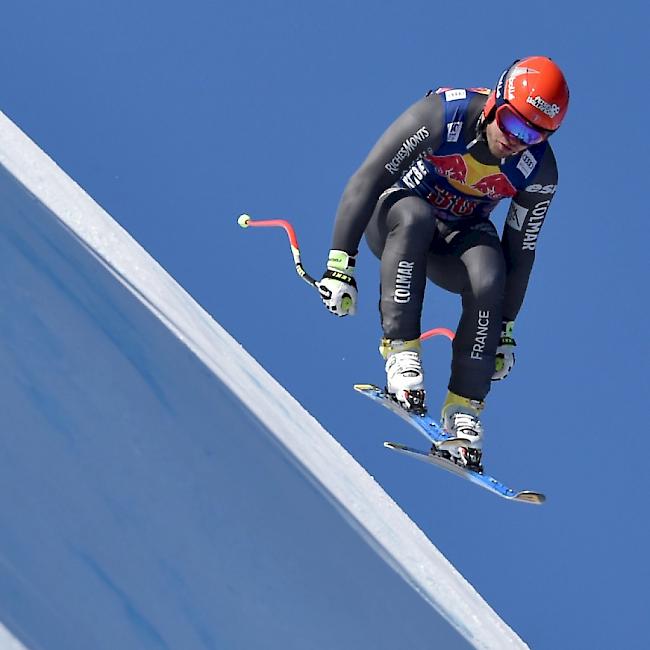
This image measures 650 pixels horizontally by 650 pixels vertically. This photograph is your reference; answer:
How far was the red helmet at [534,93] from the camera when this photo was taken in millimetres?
4254

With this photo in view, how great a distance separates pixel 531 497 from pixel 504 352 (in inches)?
25.7

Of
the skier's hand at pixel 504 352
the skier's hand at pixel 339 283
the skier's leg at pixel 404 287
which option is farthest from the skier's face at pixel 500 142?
the skier's hand at pixel 504 352

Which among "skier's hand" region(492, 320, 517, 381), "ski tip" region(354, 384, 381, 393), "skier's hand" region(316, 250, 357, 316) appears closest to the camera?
"skier's hand" region(316, 250, 357, 316)

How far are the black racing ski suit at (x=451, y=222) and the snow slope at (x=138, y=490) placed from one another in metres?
1.93

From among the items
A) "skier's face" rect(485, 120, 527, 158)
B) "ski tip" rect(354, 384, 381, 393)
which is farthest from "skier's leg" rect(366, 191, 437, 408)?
"skier's face" rect(485, 120, 527, 158)

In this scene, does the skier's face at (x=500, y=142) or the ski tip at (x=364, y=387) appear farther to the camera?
the ski tip at (x=364, y=387)

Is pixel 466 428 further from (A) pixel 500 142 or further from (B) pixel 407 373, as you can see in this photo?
(A) pixel 500 142

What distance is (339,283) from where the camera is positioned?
15.1ft

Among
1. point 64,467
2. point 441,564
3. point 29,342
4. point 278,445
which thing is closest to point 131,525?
point 64,467

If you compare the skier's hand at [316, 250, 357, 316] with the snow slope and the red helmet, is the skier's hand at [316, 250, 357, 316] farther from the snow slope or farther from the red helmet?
the snow slope

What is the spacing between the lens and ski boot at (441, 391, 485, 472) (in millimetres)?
4625

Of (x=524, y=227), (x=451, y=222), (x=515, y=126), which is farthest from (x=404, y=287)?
(x=515, y=126)

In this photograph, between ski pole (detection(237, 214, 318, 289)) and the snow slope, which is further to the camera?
ski pole (detection(237, 214, 318, 289))

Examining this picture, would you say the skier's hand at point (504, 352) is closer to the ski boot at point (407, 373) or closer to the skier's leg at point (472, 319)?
the skier's leg at point (472, 319)
